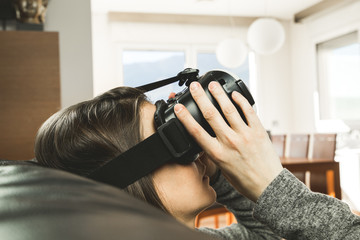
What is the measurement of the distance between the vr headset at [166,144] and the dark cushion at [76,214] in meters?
0.29

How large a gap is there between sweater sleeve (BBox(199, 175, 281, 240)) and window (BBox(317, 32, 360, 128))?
417 cm

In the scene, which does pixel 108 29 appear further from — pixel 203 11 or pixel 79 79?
pixel 79 79

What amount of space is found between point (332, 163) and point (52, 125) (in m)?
2.88

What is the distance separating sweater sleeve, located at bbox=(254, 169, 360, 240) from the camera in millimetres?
511

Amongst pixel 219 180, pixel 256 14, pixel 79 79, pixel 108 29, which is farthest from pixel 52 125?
pixel 256 14

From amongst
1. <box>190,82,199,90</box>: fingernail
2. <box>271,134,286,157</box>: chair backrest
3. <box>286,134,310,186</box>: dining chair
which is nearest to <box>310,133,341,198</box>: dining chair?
<box>286,134,310,186</box>: dining chair

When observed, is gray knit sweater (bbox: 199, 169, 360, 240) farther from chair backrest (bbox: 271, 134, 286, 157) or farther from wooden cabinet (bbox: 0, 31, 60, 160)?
chair backrest (bbox: 271, 134, 286, 157)

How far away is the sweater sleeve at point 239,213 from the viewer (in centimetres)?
88

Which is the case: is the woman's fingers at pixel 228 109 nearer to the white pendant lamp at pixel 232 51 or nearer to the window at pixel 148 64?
the white pendant lamp at pixel 232 51

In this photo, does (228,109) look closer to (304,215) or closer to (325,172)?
(304,215)

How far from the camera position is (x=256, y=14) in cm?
A: 541

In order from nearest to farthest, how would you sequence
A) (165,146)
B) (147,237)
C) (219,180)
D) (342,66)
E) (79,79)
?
(147,237) < (165,146) < (219,180) < (79,79) < (342,66)

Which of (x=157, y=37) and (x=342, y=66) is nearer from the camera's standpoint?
(x=342, y=66)

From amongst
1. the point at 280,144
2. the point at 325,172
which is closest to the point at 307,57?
the point at 280,144
